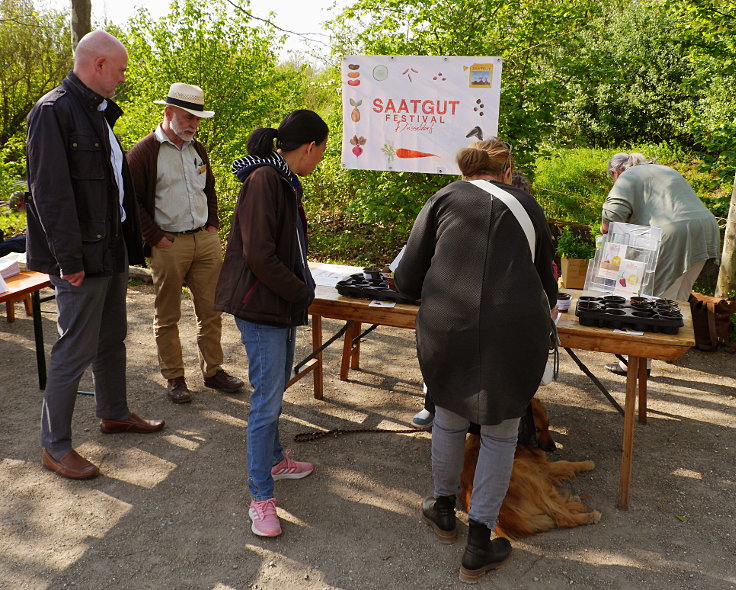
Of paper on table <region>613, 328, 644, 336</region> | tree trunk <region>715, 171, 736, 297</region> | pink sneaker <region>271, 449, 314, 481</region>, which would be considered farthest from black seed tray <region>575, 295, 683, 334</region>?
tree trunk <region>715, 171, 736, 297</region>

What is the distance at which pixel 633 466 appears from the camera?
11.1 ft

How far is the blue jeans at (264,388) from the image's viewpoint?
2.58 metres

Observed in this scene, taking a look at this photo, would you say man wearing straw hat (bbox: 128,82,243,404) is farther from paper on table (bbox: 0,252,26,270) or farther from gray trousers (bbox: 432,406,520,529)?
gray trousers (bbox: 432,406,520,529)

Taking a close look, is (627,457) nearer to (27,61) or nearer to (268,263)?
(268,263)

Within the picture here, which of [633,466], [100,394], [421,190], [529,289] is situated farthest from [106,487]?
[421,190]

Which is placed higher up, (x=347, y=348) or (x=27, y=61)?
(x=27, y=61)

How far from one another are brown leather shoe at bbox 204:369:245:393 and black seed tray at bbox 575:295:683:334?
222 cm

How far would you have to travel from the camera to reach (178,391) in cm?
404

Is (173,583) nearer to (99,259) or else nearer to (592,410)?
(99,259)

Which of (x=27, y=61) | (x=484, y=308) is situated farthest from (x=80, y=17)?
(x=27, y=61)

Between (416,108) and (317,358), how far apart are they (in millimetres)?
2025

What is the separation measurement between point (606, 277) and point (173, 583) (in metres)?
2.72

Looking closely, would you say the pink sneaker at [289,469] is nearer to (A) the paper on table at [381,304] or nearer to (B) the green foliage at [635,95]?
(A) the paper on table at [381,304]

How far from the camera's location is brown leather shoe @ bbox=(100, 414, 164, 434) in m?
3.60
